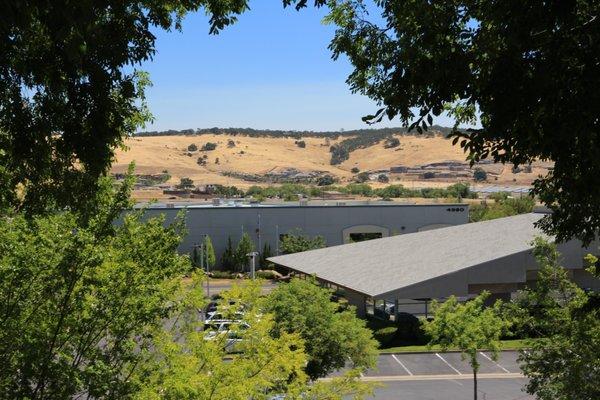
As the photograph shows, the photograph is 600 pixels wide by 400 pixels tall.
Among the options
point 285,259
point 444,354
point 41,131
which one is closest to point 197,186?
point 285,259

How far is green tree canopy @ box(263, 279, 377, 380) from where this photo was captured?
23.5 m

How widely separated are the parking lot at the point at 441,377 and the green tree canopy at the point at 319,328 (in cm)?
168

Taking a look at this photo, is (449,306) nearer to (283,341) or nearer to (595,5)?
(283,341)

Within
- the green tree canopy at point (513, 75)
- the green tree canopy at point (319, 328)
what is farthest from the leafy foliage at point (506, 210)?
the green tree canopy at point (513, 75)

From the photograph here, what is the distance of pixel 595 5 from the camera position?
7.76 meters

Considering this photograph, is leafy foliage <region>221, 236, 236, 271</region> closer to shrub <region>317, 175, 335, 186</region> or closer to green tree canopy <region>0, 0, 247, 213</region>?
green tree canopy <region>0, 0, 247, 213</region>

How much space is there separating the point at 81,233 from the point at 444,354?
81.4ft

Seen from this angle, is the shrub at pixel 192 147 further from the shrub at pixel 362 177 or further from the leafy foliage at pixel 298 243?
the leafy foliage at pixel 298 243

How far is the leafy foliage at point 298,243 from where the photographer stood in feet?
196

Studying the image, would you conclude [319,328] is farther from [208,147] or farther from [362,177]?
[208,147]

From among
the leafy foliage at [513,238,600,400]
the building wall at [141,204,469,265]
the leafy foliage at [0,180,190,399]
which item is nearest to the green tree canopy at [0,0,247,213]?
the leafy foliage at [0,180,190,399]

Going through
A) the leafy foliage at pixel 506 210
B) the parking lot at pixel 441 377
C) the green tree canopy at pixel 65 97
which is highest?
the green tree canopy at pixel 65 97

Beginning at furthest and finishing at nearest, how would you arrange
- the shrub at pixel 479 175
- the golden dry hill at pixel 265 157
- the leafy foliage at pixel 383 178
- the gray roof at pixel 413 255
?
the shrub at pixel 479 175 → the golden dry hill at pixel 265 157 → the leafy foliage at pixel 383 178 → the gray roof at pixel 413 255

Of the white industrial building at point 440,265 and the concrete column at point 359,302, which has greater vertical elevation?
the white industrial building at point 440,265
